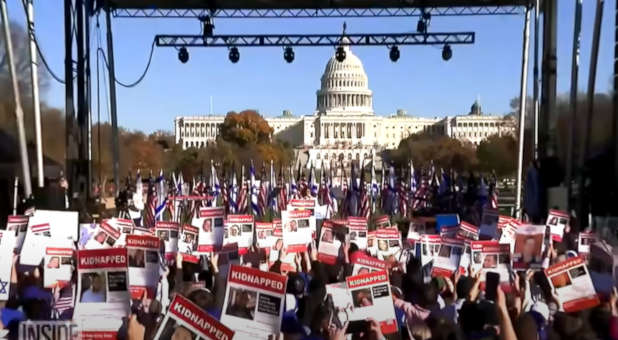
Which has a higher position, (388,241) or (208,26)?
(208,26)

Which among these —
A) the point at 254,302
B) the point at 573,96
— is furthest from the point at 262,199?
the point at 254,302

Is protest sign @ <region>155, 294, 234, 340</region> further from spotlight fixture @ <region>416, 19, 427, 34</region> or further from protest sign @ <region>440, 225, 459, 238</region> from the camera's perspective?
spotlight fixture @ <region>416, 19, 427, 34</region>

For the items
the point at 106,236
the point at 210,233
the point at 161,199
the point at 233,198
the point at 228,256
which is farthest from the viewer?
the point at 233,198

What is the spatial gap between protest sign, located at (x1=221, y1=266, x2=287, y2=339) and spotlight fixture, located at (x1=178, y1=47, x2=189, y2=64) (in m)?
18.2

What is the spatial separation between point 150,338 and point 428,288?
168cm

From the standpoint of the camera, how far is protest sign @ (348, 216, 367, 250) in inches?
353

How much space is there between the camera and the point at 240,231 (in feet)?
29.2

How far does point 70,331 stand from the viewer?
16.6 feet

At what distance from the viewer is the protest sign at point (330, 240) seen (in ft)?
27.3

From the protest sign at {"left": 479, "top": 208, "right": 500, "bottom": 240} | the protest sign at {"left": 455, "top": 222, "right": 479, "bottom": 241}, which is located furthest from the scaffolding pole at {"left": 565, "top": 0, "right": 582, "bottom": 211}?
the protest sign at {"left": 455, "top": 222, "right": 479, "bottom": 241}

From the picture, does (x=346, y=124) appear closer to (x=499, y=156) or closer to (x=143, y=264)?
(x=499, y=156)

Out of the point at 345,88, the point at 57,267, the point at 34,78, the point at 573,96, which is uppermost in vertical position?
the point at 345,88

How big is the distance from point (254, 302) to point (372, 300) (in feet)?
2.89

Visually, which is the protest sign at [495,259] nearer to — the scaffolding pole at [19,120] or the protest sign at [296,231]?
the protest sign at [296,231]
